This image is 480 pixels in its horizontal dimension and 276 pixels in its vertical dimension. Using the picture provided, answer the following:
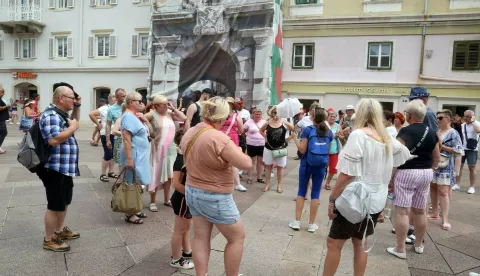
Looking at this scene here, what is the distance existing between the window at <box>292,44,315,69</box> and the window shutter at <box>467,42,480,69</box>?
284 inches

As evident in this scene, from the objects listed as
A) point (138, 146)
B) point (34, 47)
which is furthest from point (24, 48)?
point (138, 146)

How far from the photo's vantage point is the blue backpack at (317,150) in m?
4.82

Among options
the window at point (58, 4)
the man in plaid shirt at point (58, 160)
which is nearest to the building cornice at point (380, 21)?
the window at point (58, 4)

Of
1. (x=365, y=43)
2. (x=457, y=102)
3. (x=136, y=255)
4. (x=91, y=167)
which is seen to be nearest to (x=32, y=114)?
(x=91, y=167)

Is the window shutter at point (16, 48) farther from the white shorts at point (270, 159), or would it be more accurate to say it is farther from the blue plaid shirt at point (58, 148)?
the blue plaid shirt at point (58, 148)

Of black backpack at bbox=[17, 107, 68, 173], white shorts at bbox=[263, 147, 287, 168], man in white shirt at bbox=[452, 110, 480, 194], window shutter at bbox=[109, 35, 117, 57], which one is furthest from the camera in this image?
window shutter at bbox=[109, 35, 117, 57]

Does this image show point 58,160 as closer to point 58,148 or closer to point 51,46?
point 58,148

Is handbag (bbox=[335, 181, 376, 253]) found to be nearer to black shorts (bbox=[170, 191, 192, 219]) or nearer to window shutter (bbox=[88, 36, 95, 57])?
black shorts (bbox=[170, 191, 192, 219])

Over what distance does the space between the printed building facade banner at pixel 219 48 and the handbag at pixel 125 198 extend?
1342cm

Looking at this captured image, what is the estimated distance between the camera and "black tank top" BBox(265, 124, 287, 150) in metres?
7.25

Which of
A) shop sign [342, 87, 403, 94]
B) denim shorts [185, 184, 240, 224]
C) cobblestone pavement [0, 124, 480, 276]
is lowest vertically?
cobblestone pavement [0, 124, 480, 276]

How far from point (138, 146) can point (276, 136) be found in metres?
3.19

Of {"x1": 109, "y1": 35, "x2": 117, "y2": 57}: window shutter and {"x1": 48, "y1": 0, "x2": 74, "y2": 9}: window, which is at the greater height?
{"x1": 48, "y1": 0, "x2": 74, "y2": 9}: window

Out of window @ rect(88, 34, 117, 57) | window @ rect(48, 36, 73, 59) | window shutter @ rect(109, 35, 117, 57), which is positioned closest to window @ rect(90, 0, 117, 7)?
window @ rect(88, 34, 117, 57)
